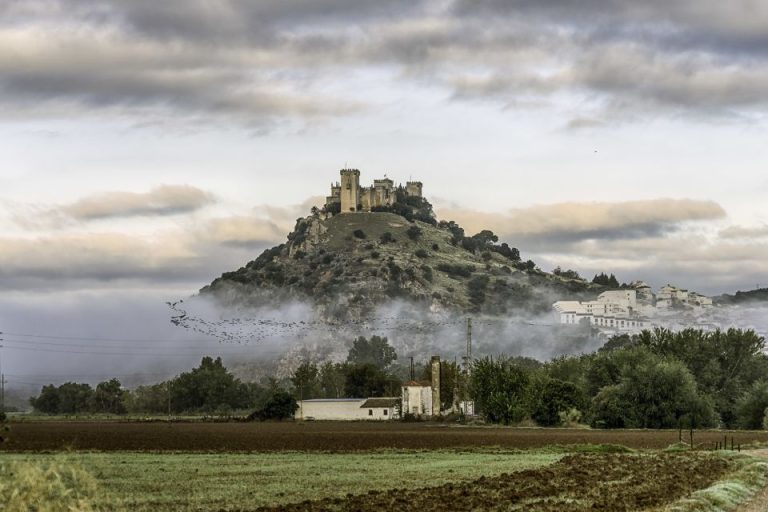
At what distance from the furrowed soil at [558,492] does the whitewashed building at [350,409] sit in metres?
107

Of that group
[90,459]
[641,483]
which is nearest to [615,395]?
[90,459]

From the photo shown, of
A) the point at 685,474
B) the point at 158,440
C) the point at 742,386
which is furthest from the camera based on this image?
the point at 742,386

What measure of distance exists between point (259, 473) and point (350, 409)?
111449 mm

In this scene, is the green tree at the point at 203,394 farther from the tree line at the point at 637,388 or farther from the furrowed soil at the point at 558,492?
the furrowed soil at the point at 558,492

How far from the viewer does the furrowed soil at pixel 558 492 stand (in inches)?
1297

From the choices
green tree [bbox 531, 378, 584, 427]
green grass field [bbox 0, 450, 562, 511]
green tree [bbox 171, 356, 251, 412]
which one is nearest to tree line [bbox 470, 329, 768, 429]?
green tree [bbox 531, 378, 584, 427]

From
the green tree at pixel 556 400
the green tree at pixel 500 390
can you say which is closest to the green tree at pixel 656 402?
the green tree at pixel 556 400

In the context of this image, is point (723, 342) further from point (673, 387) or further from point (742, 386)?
point (673, 387)

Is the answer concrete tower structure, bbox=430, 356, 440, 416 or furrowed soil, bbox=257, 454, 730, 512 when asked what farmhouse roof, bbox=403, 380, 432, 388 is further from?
furrowed soil, bbox=257, 454, 730, 512

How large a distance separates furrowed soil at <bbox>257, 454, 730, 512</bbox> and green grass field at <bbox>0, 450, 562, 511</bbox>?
2306mm

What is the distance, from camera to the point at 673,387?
115000 millimetres

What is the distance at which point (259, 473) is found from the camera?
162ft

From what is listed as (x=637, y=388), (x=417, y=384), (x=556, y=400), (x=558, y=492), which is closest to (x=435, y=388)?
(x=417, y=384)

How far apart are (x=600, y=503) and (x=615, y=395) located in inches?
3356
